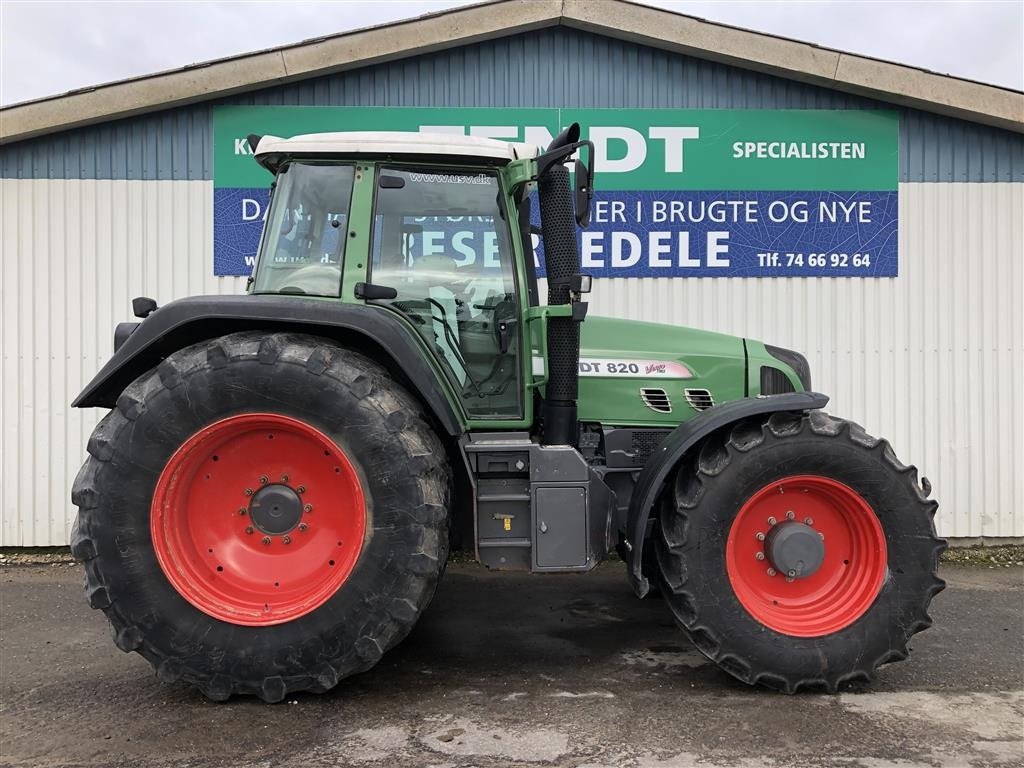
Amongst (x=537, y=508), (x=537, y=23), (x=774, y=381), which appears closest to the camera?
(x=537, y=508)

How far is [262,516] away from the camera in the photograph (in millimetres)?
3299

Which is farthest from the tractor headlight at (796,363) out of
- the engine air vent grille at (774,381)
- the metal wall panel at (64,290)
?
the metal wall panel at (64,290)

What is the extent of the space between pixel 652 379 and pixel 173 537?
2479 millimetres

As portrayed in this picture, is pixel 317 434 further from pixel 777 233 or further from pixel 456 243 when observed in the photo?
pixel 777 233

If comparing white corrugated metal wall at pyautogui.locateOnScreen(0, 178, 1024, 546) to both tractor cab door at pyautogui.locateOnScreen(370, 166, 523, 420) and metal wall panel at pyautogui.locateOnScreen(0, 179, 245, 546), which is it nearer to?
metal wall panel at pyautogui.locateOnScreen(0, 179, 245, 546)

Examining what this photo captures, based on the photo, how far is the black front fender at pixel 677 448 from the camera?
333 cm

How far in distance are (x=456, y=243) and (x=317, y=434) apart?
3.64ft

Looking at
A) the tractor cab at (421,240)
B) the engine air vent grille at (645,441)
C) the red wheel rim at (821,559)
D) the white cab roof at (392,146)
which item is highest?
the white cab roof at (392,146)

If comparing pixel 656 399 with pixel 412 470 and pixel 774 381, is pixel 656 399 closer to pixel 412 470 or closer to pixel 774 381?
pixel 774 381

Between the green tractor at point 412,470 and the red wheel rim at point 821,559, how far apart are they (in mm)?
10

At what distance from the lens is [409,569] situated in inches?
122

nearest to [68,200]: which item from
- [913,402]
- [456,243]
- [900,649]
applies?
[456,243]

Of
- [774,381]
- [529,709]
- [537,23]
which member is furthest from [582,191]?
[537,23]

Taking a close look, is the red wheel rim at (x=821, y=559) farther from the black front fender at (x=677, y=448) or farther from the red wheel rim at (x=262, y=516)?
the red wheel rim at (x=262, y=516)
